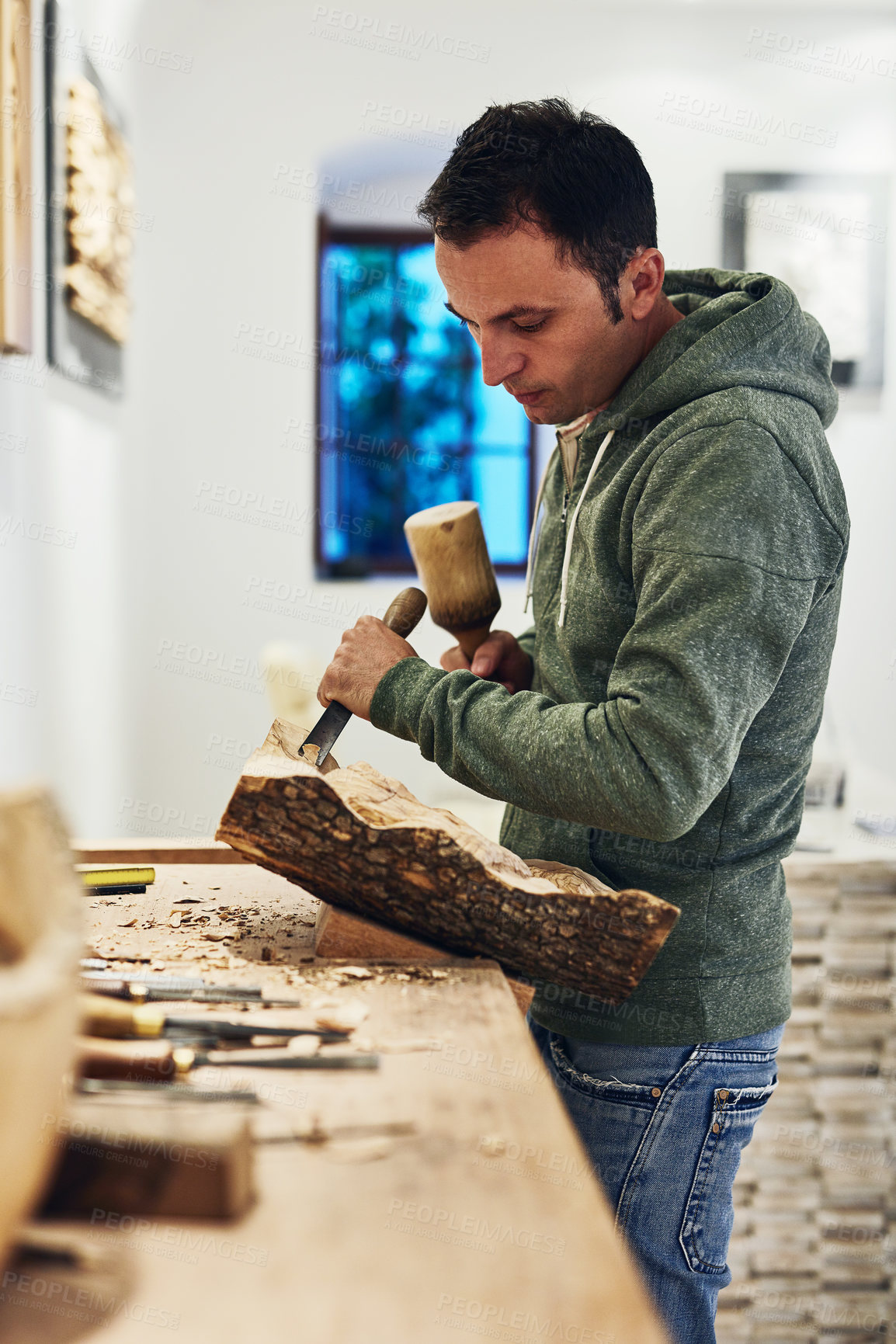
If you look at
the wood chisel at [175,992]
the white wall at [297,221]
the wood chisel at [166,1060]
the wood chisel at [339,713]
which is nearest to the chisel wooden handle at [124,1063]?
the wood chisel at [166,1060]

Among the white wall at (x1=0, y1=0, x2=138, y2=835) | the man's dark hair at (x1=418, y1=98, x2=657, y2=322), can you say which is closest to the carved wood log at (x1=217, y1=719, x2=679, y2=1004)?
the man's dark hair at (x1=418, y1=98, x2=657, y2=322)

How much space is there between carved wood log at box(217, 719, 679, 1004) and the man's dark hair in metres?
0.60

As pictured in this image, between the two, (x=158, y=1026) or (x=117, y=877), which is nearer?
(x=158, y=1026)

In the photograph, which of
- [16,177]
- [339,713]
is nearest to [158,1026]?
[339,713]

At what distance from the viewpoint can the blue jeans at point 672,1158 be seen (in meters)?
1.20

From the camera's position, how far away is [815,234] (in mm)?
3842

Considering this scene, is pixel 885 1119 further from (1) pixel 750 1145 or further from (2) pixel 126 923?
(2) pixel 126 923

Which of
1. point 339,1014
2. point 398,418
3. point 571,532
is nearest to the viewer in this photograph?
point 339,1014

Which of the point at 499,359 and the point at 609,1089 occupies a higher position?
the point at 499,359

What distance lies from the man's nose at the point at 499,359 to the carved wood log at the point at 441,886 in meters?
0.51

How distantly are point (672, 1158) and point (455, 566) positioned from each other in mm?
742

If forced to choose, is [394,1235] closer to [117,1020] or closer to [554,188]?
[117,1020]

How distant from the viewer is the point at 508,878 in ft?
3.10

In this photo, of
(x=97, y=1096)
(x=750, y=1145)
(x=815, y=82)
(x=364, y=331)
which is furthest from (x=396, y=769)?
(x=97, y=1096)
